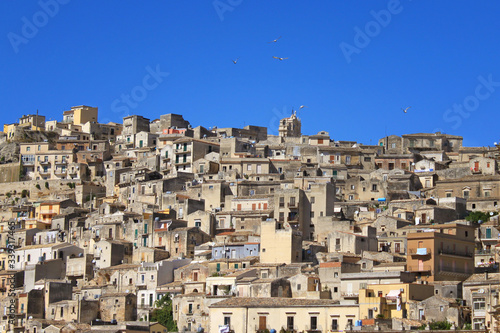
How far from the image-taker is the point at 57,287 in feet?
216

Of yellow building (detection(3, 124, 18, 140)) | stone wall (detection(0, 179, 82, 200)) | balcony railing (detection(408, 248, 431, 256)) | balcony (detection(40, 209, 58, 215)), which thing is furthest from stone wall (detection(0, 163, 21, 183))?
balcony railing (detection(408, 248, 431, 256))

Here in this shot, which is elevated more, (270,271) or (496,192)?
(496,192)

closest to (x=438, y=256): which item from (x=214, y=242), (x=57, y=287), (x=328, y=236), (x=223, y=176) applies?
(x=328, y=236)

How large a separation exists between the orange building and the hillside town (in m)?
0.09

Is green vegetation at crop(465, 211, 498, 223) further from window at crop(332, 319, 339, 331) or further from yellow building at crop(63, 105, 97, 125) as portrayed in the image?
yellow building at crop(63, 105, 97, 125)

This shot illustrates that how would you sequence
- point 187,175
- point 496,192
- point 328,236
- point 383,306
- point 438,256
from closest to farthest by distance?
point 383,306 → point 438,256 → point 328,236 → point 496,192 → point 187,175

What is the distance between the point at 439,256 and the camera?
5541 centimetres

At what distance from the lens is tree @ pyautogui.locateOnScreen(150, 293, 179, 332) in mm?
57984

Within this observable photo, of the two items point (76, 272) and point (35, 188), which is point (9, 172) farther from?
point (76, 272)

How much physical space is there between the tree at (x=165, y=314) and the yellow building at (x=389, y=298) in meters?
12.3

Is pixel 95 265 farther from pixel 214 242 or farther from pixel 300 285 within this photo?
pixel 300 285

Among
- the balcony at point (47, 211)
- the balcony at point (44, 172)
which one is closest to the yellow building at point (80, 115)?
the balcony at point (44, 172)

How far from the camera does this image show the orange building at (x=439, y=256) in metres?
55.1

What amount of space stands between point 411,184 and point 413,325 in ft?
118
